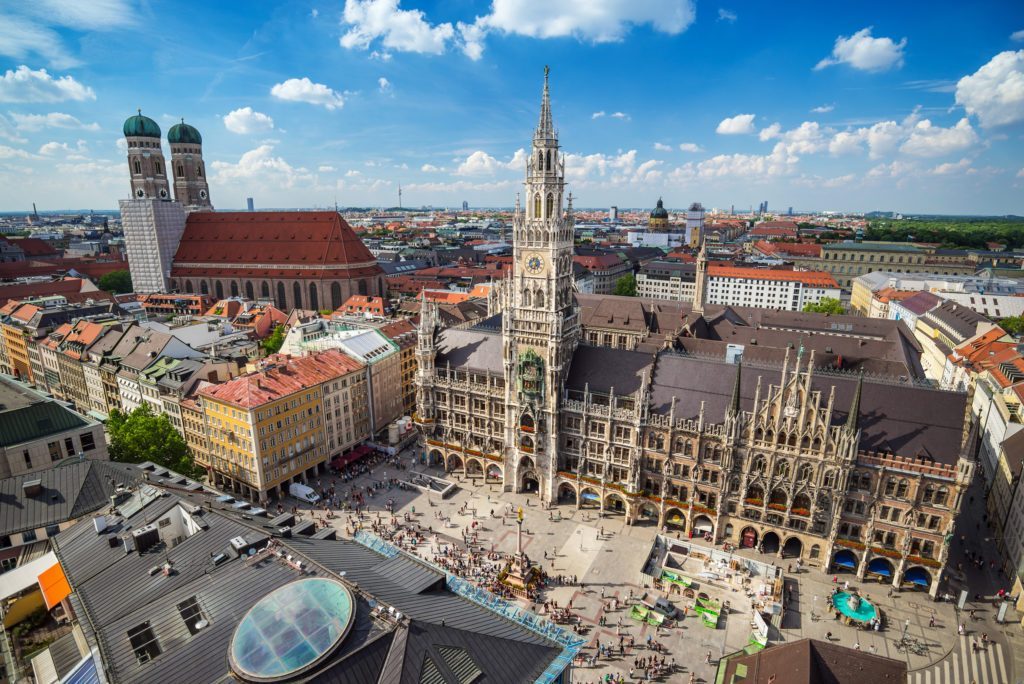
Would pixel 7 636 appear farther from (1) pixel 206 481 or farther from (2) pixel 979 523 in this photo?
(2) pixel 979 523

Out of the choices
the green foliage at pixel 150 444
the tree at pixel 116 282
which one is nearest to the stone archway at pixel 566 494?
the green foliage at pixel 150 444

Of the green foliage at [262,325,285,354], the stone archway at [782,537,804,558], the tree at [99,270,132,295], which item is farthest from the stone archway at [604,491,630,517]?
the tree at [99,270,132,295]

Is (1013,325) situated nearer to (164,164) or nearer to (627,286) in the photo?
(627,286)

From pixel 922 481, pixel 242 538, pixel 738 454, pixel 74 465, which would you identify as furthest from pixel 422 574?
pixel 922 481

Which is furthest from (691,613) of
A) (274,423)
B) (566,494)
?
(274,423)

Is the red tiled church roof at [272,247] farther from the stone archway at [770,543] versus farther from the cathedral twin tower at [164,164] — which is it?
the stone archway at [770,543]

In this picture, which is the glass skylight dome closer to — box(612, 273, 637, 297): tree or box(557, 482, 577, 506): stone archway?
box(557, 482, 577, 506): stone archway
